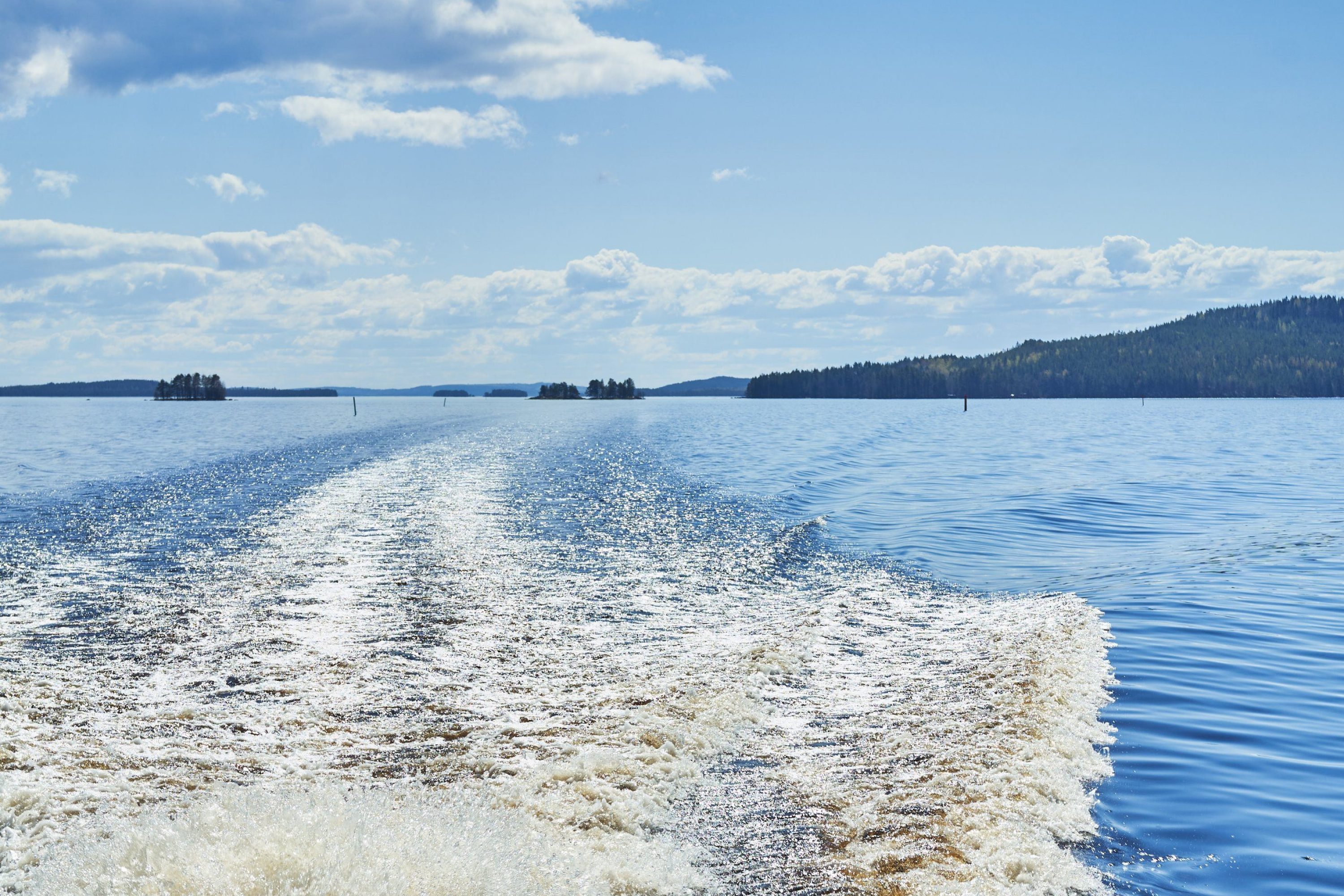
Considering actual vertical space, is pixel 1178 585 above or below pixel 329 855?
below

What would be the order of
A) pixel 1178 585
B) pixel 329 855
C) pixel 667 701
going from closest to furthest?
pixel 329 855, pixel 667 701, pixel 1178 585

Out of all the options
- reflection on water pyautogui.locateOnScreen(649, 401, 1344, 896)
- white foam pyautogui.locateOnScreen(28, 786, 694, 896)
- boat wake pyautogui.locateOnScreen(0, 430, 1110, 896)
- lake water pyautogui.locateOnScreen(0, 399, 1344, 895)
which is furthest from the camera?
reflection on water pyautogui.locateOnScreen(649, 401, 1344, 896)

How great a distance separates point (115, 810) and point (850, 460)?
4494 cm

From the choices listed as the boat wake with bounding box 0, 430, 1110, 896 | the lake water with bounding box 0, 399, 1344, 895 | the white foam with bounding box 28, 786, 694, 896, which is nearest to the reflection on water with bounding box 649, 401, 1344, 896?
the lake water with bounding box 0, 399, 1344, 895

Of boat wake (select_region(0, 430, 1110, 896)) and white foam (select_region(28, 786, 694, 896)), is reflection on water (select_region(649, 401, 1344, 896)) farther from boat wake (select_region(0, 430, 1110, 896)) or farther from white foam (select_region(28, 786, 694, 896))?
white foam (select_region(28, 786, 694, 896))

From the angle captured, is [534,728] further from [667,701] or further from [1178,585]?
[1178,585]

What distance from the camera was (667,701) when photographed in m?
10.6

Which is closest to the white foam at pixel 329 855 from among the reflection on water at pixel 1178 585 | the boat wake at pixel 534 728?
the boat wake at pixel 534 728

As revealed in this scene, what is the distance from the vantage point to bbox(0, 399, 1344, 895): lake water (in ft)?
22.3

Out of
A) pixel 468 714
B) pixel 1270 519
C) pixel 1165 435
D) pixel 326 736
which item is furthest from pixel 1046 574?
pixel 1165 435

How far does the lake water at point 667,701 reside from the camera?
22.3 feet

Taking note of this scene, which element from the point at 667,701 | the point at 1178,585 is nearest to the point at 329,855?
the point at 667,701

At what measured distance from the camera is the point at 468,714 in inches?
399

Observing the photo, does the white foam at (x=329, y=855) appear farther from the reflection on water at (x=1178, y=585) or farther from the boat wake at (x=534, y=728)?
the reflection on water at (x=1178, y=585)
